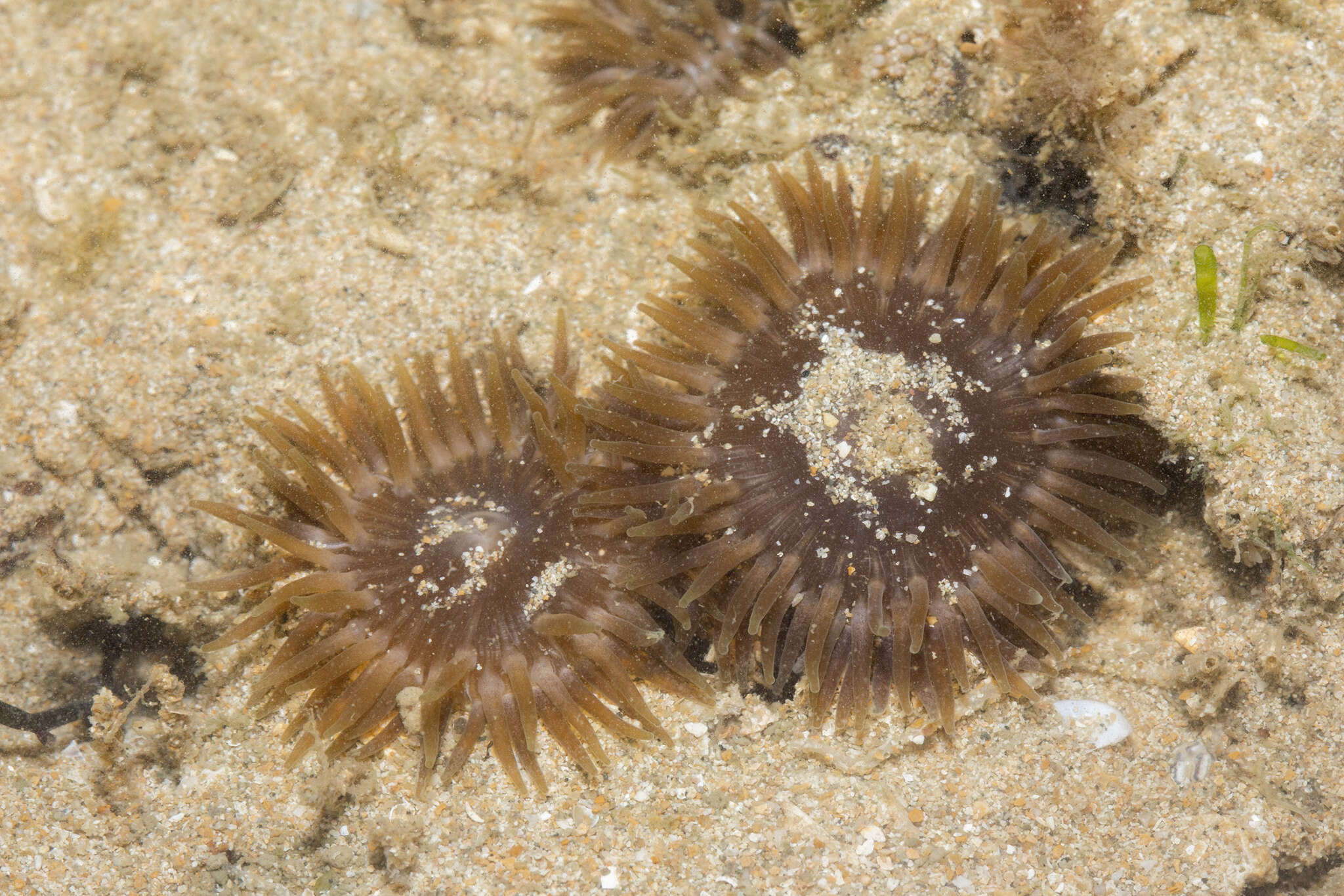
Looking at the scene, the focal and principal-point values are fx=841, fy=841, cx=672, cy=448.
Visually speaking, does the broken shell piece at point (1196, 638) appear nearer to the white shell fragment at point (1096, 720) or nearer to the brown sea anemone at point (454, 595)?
the white shell fragment at point (1096, 720)

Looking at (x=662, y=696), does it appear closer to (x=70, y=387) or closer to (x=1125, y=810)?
(x=1125, y=810)

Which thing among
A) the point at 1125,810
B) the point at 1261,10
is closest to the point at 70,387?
the point at 1125,810

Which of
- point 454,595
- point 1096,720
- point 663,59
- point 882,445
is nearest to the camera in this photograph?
point 882,445

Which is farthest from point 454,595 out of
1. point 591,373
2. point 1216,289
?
point 1216,289

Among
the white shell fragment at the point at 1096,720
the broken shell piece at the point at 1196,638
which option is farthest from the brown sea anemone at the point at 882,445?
the broken shell piece at the point at 1196,638

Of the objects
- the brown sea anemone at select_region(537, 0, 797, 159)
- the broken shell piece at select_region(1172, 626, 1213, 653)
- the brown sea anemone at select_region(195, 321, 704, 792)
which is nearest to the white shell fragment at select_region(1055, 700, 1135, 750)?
the broken shell piece at select_region(1172, 626, 1213, 653)

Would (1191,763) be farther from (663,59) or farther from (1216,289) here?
(663,59)
